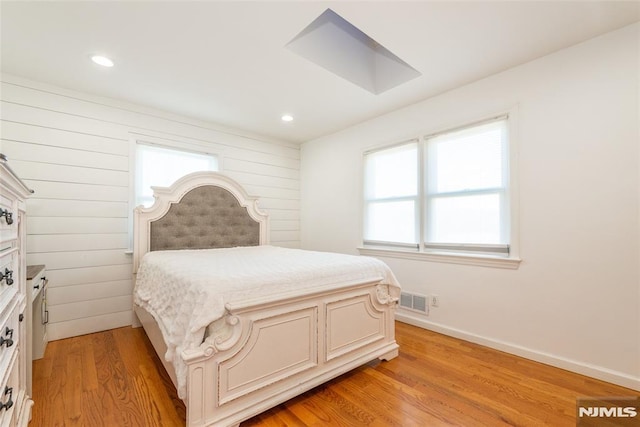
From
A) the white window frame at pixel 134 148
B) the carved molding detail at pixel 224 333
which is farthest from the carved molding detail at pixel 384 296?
the white window frame at pixel 134 148

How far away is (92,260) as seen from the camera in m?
2.88

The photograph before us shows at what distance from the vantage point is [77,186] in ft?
9.24

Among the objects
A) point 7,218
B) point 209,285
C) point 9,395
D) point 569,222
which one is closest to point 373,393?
point 209,285

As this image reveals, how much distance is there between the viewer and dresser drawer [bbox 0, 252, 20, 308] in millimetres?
1104

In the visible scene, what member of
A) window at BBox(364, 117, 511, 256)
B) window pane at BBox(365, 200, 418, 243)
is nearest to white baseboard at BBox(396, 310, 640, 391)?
window at BBox(364, 117, 511, 256)

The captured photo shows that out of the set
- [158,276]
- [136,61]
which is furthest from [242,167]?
[158,276]

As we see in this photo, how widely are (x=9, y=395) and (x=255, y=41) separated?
2339 mm

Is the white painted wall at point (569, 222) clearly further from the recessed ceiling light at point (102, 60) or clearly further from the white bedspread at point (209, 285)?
the recessed ceiling light at point (102, 60)

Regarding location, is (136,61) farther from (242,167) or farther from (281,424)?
(281,424)

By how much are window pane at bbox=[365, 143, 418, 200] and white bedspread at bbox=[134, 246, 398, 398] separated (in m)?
1.32

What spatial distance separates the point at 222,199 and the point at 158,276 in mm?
1505

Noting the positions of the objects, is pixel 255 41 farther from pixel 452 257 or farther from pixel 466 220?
pixel 452 257

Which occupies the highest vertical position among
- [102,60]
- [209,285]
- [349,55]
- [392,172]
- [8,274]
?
[349,55]

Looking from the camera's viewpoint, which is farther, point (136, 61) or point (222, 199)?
point (222, 199)
